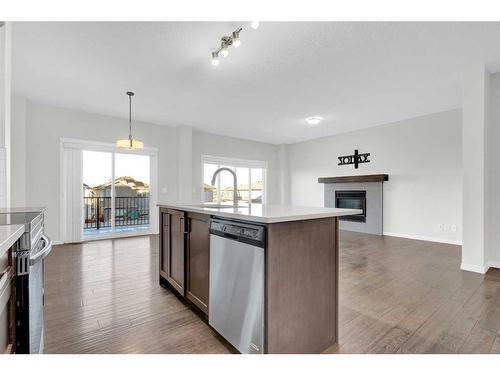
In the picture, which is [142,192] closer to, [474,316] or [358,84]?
[358,84]

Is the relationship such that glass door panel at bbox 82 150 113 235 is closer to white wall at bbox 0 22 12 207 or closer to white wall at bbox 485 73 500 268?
white wall at bbox 0 22 12 207

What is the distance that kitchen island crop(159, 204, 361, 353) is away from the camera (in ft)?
4.31

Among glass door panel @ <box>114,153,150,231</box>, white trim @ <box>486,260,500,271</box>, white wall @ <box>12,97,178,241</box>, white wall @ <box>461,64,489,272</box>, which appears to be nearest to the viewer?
white wall @ <box>461,64,489,272</box>

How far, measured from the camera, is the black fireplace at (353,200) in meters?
5.96

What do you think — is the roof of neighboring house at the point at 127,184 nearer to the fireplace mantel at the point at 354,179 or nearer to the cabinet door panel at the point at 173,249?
the cabinet door panel at the point at 173,249

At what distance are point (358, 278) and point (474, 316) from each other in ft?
3.35

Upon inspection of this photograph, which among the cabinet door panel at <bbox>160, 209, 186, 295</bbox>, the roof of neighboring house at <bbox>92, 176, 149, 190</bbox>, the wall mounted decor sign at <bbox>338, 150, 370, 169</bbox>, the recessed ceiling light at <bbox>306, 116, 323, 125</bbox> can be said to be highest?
the recessed ceiling light at <bbox>306, 116, 323, 125</bbox>

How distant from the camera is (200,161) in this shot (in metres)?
6.42

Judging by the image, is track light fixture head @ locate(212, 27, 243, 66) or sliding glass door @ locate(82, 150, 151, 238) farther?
sliding glass door @ locate(82, 150, 151, 238)

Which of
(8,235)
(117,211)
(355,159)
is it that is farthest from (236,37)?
(355,159)

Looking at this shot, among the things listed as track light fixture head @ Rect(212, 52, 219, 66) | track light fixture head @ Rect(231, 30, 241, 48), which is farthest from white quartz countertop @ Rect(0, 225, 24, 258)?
track light fixture head @ Rect(212, 52, 219, 66)

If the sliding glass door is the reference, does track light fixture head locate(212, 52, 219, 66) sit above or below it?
above

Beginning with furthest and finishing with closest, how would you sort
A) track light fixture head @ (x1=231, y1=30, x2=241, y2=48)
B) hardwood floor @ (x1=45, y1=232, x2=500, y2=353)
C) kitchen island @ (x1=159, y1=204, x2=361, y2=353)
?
track light fixture head @ (x1=231, y1=30, x2=241, y2=48)
hardwood floor @ (x1=45, y1=232, x2=500, y2=353)
kitchen island @ (x1=159, y1=204, x2=361, y2=353)

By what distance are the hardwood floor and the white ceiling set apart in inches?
98.1
